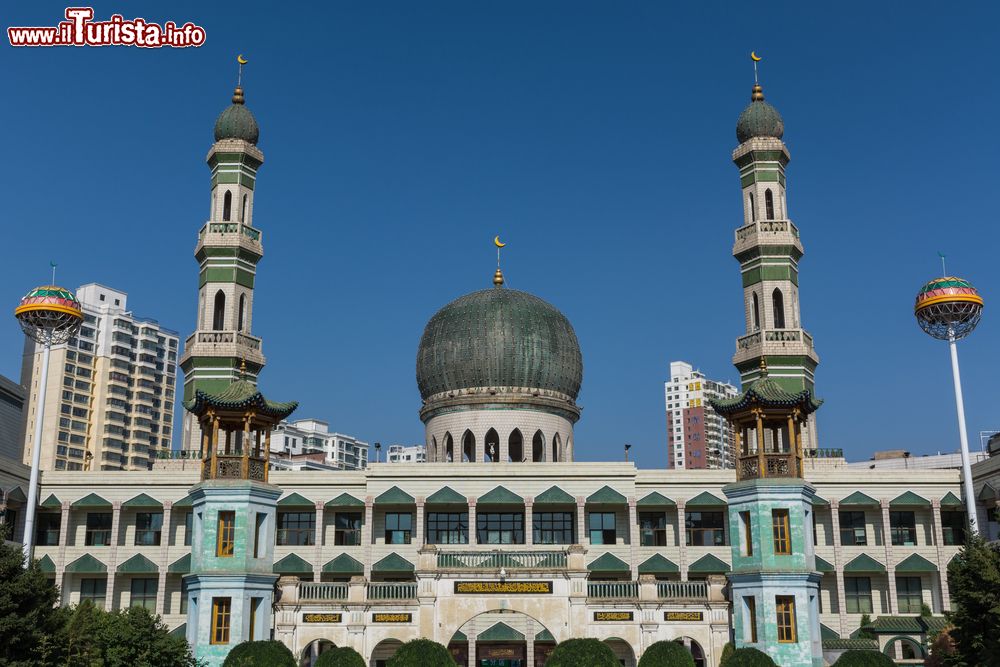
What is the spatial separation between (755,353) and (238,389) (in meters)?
36.8

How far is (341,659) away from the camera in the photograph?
38.9m

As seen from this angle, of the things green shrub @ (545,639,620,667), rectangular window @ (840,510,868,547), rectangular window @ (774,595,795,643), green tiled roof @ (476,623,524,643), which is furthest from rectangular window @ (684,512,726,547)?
green shrub @ (545,639,620,667)

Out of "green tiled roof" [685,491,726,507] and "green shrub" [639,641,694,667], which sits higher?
"green tiled roof" [685,491,726,507]

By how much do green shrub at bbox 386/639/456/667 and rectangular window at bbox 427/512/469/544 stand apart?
30146mm

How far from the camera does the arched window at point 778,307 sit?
238ft

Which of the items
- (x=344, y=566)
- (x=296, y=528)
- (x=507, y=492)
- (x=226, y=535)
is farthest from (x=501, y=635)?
(x=226, y=535)

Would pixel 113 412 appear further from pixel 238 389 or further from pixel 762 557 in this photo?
pixel 762 557

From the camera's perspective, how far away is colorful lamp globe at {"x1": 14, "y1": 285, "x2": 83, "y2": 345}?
6994cm

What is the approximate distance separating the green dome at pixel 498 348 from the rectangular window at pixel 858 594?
71.3ft

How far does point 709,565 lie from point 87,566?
38.5 m

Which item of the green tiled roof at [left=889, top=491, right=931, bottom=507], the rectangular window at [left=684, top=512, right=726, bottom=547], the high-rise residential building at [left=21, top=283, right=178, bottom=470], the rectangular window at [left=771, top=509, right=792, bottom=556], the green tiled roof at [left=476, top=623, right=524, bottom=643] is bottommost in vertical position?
the green tiled roof at [left=476, top=623, right=524, bottom=643]

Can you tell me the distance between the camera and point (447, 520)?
2734 inches

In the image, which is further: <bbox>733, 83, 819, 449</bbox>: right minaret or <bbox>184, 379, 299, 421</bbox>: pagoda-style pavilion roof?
<bbox>733, 83, 819, 449</bbox>: right minaret

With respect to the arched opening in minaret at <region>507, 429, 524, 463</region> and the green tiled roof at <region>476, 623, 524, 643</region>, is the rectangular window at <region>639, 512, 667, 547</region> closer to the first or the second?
the arched opening in minaret at <region>507, 429, 524, 463</region>
